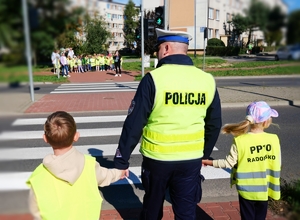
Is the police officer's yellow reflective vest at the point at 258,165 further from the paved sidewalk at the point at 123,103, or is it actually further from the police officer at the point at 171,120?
the paved sidewalk at the point at 123,103

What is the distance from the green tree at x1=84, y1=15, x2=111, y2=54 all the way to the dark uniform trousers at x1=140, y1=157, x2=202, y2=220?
157cm

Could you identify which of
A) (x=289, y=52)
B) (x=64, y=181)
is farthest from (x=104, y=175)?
(x=289, y=52)

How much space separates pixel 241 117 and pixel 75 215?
25.4 feet

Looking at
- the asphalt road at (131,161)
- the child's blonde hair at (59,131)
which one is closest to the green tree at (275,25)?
the asphalt road at (131,161)

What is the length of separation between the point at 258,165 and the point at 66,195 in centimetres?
171

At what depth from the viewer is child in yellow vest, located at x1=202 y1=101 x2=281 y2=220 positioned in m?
2.83

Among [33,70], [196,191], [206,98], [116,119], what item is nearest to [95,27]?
[33,70]

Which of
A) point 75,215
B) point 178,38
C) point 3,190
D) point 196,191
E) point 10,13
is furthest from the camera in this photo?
point 196,191

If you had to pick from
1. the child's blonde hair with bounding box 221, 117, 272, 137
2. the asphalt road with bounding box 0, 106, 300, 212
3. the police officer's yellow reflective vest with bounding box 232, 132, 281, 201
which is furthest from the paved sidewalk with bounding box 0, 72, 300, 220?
the child's blonde hair with bounding box 221, 117, 272, 137

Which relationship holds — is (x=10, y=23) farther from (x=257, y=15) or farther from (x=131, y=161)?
(x=131, y=161)

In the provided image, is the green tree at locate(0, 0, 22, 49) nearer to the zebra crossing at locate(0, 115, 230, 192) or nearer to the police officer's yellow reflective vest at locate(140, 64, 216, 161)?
the zebra crossing at locate(0, 115, 230, 192)

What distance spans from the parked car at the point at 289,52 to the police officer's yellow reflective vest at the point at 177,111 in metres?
1.68

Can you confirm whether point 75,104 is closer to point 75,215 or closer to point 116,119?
point 116,119

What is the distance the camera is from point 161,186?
8.52 feet
